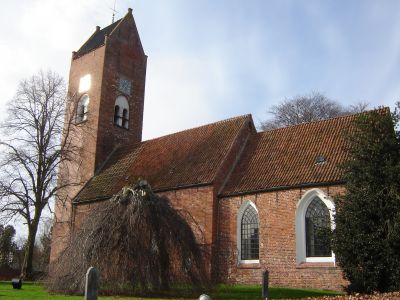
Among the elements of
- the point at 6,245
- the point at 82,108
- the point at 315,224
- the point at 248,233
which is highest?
the point at 82,108

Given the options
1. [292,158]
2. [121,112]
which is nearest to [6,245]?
→ [121,112]

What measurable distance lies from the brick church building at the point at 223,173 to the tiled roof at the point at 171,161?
0.07 meters

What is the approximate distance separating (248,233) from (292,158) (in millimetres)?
3556

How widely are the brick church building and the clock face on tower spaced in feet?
0.22

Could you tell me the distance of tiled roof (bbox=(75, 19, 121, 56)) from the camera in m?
28.8

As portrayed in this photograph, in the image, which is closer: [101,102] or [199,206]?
[199,206]

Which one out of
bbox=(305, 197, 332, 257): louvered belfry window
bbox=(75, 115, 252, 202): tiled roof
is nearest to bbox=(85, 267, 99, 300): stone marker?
bbox=(305, 197, 332, 257): louvered belfry window

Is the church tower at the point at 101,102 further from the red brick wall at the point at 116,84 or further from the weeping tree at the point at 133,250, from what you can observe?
the weeping tree at the point at 133,250

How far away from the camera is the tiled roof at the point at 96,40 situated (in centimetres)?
2884

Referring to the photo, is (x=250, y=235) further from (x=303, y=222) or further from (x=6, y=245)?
(x=6, y=245)

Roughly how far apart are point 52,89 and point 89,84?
11.6ft

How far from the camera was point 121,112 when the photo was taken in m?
28.4

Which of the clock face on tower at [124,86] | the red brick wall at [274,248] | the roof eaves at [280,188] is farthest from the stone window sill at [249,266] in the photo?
the clock face on tower at [124,86]

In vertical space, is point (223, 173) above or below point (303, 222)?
above
